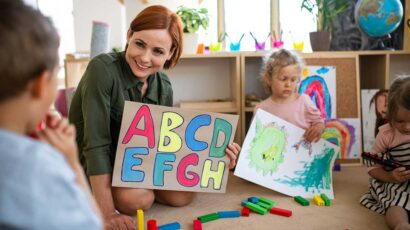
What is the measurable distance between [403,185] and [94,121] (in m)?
1.02

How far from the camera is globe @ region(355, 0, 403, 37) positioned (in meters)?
1.97

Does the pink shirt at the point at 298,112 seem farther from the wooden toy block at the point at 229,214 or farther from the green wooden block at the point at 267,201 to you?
the wooden toy block at the point at 229,214

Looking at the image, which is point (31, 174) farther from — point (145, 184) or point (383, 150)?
point (383, 150)

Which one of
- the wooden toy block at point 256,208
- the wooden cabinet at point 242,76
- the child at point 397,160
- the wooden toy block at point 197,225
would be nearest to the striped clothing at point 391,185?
the child at point 397,160

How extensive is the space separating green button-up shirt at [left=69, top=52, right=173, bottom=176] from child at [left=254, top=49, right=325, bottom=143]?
626 millimetres

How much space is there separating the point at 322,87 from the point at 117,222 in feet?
4.37

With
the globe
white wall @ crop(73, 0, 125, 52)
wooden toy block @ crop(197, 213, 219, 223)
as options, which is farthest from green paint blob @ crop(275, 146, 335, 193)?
white wall @ crop(73, 0, 125, 52)

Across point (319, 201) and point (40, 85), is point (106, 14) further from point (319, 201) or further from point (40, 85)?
point (40, 85)

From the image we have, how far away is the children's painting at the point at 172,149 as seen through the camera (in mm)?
1240

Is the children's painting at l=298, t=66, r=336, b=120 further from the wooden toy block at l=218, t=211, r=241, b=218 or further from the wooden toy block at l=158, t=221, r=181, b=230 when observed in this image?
the wooden toy block at l=158, t=221, r=181, b=230

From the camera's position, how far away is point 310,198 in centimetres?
149

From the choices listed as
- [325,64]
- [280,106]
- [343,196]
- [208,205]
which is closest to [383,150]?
[343,196]

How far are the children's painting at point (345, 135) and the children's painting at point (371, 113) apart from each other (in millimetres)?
51

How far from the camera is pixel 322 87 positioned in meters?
2.02
